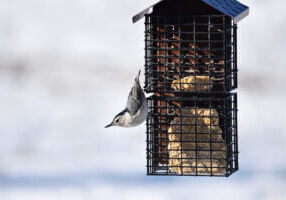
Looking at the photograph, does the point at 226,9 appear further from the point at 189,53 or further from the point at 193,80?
the point at 193,80

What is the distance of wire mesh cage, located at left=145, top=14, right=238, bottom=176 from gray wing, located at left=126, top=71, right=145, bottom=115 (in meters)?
0.14

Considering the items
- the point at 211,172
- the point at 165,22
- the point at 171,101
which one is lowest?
the point at 211,172

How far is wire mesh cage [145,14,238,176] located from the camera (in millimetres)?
11273

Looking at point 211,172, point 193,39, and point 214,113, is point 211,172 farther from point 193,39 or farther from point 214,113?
point 193,39

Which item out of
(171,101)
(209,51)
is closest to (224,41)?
(209,51)

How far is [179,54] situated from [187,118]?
0.67m

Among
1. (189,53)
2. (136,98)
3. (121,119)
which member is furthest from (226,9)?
(121,119)

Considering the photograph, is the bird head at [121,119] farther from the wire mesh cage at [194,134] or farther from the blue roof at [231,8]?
the blue roof at [231,8]

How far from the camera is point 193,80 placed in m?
11.3

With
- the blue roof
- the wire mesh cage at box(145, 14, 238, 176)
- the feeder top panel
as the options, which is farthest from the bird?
the blue roof

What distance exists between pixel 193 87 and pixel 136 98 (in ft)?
1.96

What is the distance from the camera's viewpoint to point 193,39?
11.3 m

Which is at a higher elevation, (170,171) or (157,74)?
(157,74)

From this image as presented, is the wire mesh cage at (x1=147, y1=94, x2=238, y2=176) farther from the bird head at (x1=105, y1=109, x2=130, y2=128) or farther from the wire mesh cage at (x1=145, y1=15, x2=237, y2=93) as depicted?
the bird head at (x1=105, y1=109, x2=130, y2=128)
